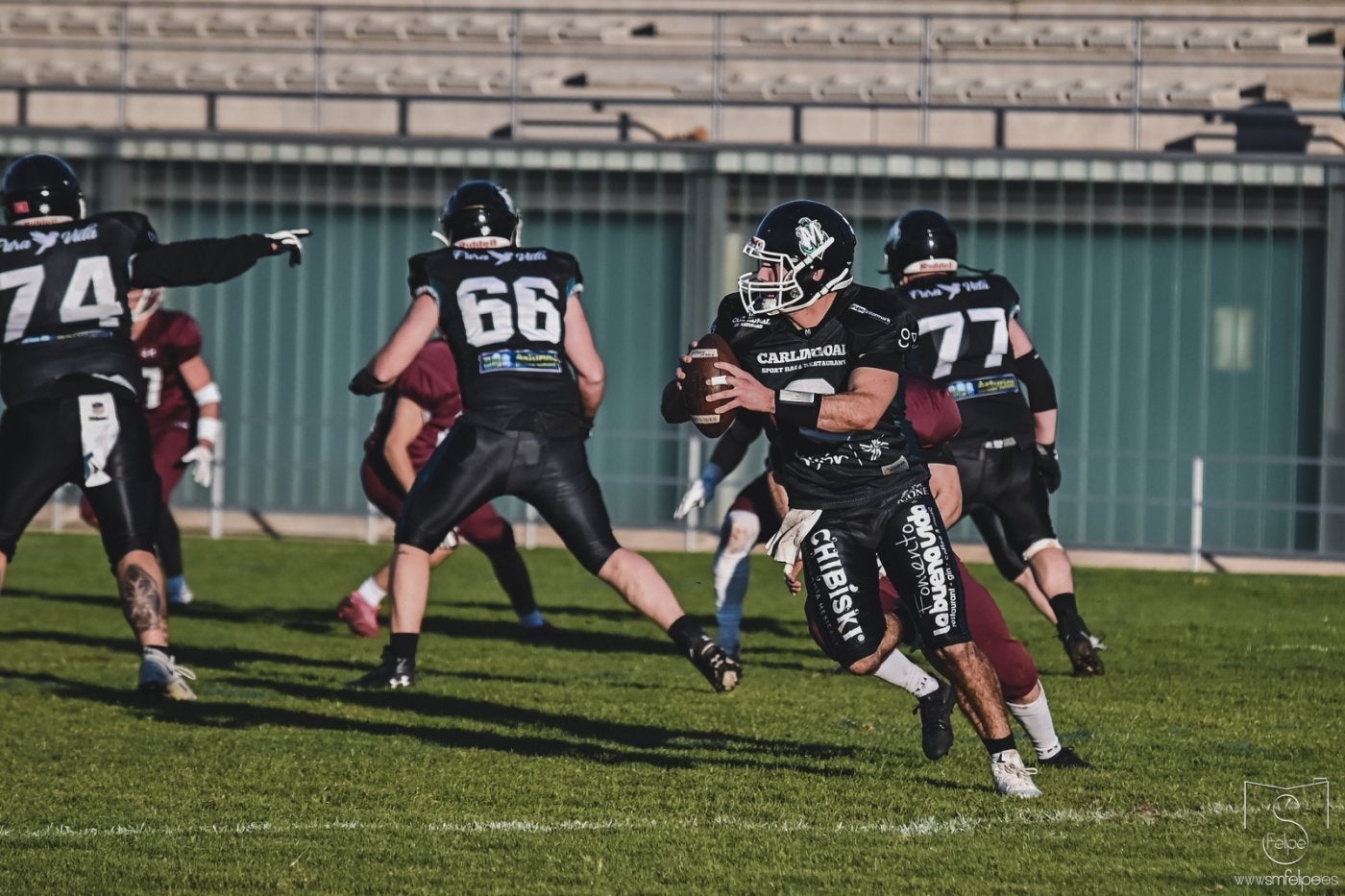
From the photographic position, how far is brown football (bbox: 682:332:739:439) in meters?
5.61

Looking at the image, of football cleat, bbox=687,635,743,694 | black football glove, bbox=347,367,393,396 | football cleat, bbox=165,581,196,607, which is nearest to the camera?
football cleat, bbox=687,635,743,694

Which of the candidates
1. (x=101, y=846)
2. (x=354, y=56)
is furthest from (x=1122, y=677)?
(x=354, y=56)

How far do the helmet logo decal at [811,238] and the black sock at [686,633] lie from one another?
5.04ft

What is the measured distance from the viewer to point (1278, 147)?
58.9 feet

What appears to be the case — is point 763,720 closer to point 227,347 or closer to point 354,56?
point 227,347

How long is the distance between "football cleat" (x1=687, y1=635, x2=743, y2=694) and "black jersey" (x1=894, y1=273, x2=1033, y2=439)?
2262 millimetres

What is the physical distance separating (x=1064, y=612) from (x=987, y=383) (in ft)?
3.43

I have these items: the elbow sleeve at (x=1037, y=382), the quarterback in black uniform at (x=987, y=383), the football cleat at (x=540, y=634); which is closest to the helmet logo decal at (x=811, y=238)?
the quarterback in black uniform at (x=987, y=383)

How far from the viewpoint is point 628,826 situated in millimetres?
5520

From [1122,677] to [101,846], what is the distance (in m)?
4.89

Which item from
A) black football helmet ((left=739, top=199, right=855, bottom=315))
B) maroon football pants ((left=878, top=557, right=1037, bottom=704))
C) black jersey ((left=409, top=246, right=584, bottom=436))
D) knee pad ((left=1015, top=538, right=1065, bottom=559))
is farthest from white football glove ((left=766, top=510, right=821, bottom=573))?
knee pad ((left=1015, top=538, right=1065, bottom=559))

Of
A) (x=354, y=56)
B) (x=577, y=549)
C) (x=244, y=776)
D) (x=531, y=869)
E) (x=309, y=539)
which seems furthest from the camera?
(x=354, y=56)

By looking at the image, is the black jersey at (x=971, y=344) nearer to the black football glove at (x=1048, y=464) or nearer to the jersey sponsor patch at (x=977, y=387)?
the jersey sponsor patch at (x=977, y=387)

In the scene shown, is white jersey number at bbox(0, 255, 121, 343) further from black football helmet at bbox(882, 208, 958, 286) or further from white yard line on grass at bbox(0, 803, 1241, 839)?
black football helmet at bbox(882, 208, 958, 286)
